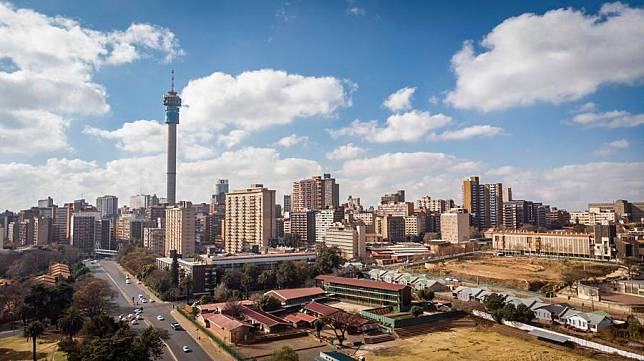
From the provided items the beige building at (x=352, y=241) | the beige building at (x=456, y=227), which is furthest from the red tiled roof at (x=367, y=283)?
the beige building at (x=456, y=227)

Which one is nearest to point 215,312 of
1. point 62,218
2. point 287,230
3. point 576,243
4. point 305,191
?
point 576,243

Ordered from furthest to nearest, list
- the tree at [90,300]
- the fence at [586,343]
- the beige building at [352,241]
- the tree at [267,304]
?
the beige building at [352,241] → the tree at [267,304] → the tree at [90,300] → the fence at [586,343]

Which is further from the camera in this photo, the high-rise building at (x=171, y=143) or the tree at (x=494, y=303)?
the high-rise building at (x=171, y=143)

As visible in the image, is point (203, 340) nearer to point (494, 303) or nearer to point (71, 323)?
point (71, 323)

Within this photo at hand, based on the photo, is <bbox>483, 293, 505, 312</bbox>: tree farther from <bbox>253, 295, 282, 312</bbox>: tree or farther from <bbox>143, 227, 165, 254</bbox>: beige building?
<bbox>143, 227, 165, 254</bbox>: beige building

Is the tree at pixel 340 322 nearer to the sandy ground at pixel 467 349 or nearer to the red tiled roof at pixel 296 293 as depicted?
the sandy ground at pixel 467 349

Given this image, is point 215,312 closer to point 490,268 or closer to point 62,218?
point 490,268
